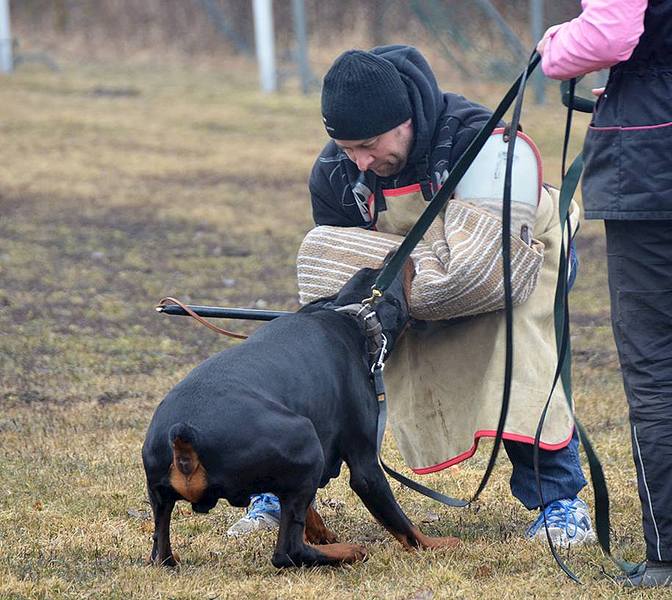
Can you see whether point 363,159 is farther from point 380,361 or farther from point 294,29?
point 294,29

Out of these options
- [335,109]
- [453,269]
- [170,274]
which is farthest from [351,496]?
[170,274]

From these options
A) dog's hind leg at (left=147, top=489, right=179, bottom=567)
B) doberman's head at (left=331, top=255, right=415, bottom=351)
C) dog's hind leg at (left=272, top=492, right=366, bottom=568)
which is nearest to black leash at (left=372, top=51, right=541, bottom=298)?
doberman's head at (left=331, top=255, right=415, bottom=351)

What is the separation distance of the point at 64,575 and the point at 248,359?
0.86 meters

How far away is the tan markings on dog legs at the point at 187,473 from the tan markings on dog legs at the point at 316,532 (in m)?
0.60

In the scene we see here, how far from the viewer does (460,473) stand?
489cm

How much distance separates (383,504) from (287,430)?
1.81 feet

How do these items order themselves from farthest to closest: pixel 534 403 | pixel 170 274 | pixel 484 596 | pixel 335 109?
pixel 170 274 < pixel 534 403 < pixel 335 109 < pixel 484 596

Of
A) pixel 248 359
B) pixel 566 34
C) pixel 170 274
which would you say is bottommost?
pixel 170 274

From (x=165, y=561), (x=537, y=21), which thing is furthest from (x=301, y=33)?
(x=165, y=561)

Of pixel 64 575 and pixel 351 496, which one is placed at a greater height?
pixel 64 575

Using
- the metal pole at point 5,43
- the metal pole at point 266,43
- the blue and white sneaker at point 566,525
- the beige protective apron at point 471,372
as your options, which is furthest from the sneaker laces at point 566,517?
the metal pole at point 5,43

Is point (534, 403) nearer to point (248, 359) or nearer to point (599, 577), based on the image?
point (599, 577)

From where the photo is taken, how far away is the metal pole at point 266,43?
17438 mm

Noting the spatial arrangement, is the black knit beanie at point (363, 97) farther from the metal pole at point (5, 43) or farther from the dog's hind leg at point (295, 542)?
the metal pole at point (5, 43)
